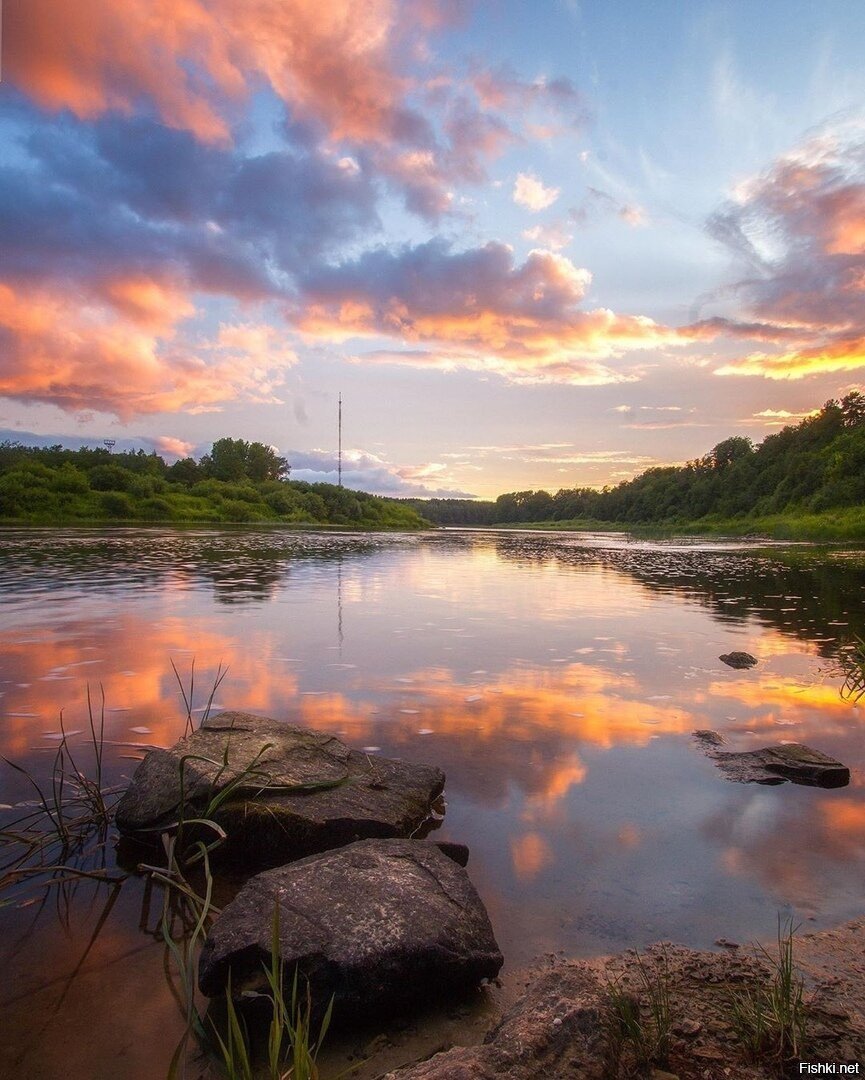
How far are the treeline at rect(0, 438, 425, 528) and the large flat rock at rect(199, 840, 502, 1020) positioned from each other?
80425 mm

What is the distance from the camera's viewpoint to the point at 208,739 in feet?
16.6

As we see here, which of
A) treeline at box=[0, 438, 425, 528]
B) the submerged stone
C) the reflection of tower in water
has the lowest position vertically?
the reflection of tower in water

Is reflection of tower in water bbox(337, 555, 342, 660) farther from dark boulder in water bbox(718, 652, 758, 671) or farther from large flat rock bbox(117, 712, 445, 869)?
dark boulder in water bbox(718, 652, 758, 671)

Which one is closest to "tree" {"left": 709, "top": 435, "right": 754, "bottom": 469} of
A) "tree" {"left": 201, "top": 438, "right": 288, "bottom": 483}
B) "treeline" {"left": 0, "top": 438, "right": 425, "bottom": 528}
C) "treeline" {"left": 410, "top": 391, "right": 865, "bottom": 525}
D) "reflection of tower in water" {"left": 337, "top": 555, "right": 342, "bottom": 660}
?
"treeline" {"left": 410, "top": 391, "right": 865, "bottom": 525}

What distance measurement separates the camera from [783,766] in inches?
223

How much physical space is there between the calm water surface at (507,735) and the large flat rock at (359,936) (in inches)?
13.1

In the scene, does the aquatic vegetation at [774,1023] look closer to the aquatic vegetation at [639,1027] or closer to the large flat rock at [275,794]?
the aquatic vegetation at [639,1027]

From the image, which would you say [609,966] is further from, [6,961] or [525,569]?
[525,569]

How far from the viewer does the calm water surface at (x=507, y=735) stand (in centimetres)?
330

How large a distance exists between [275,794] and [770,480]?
12395 cm

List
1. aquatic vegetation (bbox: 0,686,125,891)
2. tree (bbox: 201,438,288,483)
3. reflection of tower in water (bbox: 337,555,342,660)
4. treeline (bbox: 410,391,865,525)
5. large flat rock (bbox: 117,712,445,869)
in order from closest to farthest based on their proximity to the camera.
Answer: aquatic vegetation (bbox: 0,686,125,891), large flat rock (bbox: 117,712,445,869), reflection of tower in water (bbox: 337,555,342,660), treeline (bbox: 410,391,865,525), tree (bbox: 201,438,288,483)

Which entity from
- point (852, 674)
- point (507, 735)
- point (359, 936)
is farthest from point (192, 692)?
point (852, 674)

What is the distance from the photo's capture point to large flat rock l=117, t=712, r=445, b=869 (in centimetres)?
423

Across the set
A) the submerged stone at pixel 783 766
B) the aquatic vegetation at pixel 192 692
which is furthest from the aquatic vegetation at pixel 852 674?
the aquatic vegetation at pixel 192 692
